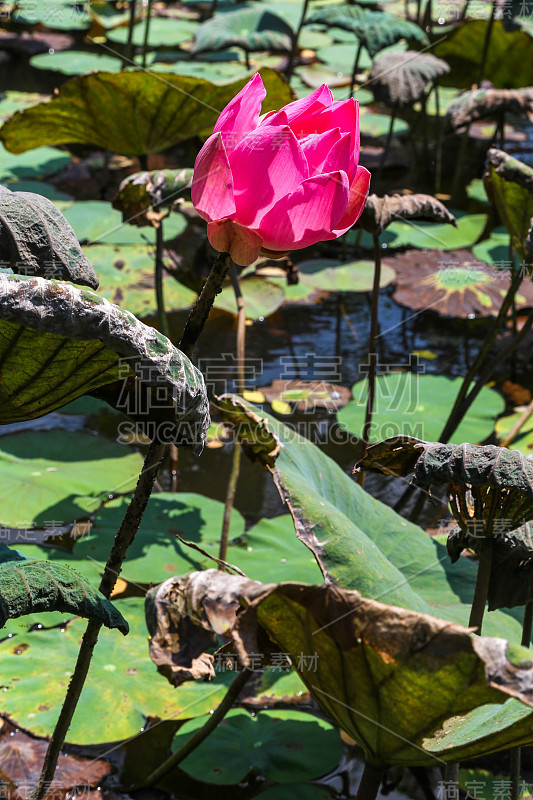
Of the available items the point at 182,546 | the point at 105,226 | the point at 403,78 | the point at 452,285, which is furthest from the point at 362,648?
A: the point at 403,78

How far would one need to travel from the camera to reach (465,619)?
44.0 inches

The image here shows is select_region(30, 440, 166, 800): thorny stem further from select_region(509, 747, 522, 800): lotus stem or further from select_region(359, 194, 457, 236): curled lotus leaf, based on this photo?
select_region(359, 194, 457, 236): curled lotus leaf

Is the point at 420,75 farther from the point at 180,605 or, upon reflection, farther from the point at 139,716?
the point at 180,605

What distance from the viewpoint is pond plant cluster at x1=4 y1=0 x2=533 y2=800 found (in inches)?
27.4

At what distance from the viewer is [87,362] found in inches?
29.5

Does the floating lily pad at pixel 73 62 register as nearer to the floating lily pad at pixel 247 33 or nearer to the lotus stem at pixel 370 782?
the floating lily pad at pixel 247 33

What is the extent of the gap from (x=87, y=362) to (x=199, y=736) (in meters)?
0.69

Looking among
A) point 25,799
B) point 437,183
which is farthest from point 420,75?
point 25,799

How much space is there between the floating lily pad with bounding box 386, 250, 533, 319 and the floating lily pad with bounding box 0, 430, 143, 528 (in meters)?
1.26

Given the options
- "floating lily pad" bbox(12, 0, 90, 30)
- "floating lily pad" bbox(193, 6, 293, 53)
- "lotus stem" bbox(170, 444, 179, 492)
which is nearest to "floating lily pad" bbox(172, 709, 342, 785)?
"lotus stem" bbox(170, 444, 179, 492)

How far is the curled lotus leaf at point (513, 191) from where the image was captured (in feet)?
5.30

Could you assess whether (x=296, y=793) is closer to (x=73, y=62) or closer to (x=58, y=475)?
(x=58, y=475)

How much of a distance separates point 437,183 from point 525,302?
3.79 feet

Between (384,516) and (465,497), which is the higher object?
(465,497)
